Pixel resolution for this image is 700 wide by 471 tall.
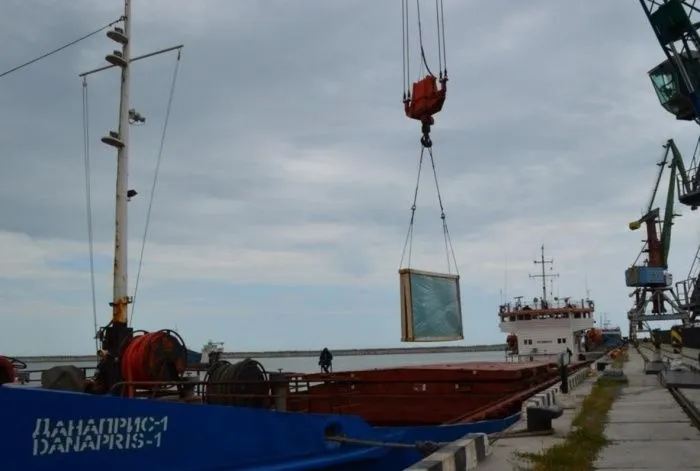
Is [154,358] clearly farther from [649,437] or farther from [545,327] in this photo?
[545,327]

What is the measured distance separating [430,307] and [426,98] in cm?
410

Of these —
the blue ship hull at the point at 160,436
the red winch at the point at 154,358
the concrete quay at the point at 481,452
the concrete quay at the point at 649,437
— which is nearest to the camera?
the blue ship hull at the point at 160,436

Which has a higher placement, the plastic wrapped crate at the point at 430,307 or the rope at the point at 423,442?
the plastic wrapped crate at the point at 430,307

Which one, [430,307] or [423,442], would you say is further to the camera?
[430,307]

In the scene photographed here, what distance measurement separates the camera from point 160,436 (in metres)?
6.52

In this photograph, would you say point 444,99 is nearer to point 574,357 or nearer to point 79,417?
point 79,417

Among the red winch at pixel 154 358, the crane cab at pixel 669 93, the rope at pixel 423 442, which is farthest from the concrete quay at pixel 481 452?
the crane cab at pixel 669 93

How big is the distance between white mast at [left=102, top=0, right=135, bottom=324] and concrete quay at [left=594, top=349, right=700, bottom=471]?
811 centimetres

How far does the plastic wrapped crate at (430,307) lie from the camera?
38.4ft

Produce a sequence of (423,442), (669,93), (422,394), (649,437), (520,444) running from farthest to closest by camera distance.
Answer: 1. (669,93)
2. (422,394)
3. (649,437)
4. (520,444)
5. (423,442)

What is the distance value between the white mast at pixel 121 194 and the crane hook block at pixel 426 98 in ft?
18.1

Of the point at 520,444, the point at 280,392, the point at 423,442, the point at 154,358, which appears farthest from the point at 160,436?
the point at 520,444

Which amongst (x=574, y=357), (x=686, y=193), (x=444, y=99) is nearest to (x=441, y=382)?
(x=444, y=99)

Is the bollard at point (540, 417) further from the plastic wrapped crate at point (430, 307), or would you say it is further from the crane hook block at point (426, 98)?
the crane hook block at point (426, 98)
